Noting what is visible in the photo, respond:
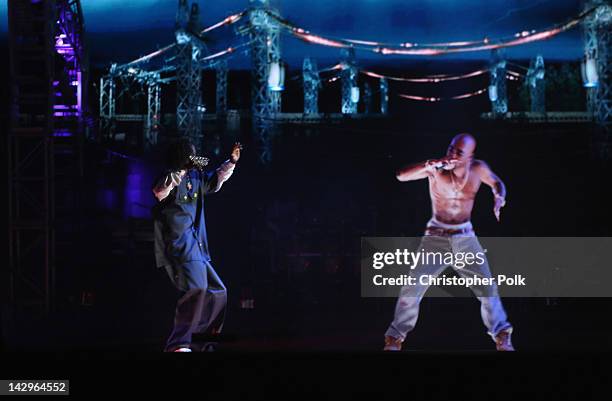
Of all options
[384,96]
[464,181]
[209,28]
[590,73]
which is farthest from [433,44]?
[209,28]

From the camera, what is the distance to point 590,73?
8.98 metres

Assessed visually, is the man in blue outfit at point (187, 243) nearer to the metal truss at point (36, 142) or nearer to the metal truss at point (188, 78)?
the metal truss at point (36, 142)

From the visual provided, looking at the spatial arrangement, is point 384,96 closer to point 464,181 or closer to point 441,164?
point 441,164

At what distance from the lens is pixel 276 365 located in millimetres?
4758

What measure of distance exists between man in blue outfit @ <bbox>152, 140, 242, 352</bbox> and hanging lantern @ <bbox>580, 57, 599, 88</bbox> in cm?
510

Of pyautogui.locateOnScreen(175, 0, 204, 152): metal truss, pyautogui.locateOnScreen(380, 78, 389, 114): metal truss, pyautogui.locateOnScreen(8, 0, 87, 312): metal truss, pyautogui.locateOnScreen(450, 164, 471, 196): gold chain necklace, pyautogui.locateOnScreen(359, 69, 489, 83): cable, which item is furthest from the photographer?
pyautogui.locateOnScreen(380, 78, 389, 114): metal truss

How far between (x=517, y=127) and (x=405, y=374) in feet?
18.1

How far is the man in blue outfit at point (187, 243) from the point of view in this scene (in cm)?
581

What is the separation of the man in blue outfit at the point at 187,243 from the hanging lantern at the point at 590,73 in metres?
5.10

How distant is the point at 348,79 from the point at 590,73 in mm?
3091

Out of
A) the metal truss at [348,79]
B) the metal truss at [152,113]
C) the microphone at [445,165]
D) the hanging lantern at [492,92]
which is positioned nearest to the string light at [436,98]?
the hanging lantern at [492,92]

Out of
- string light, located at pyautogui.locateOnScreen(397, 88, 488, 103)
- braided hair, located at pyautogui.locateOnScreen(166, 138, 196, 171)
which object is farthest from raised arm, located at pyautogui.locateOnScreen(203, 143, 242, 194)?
string light, located at pyautogui.locateOnScreen(397, 88, 488, 103)

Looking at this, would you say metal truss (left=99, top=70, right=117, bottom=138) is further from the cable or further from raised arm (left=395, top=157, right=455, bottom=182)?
raised arm (left=395, top=157, right=455, bottom=182)

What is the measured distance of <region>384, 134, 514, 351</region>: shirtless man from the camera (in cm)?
681
